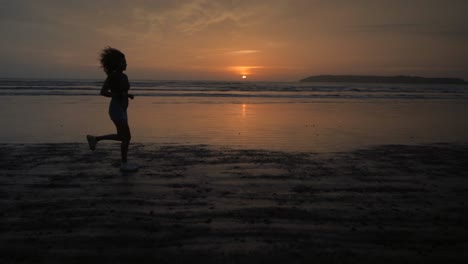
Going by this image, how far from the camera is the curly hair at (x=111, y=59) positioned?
7.31 meters

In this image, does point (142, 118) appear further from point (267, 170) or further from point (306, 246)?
point (306, 246)

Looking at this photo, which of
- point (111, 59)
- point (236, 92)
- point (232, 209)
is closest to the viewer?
point (232, 209)

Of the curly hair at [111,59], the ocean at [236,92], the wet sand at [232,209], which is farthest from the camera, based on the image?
the ocean at [236,92]

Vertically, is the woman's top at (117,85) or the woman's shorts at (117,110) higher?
the woman's top at (117,85)

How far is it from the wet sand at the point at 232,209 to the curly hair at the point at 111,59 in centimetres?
A: 174

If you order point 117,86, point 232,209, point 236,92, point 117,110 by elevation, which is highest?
point 117,86

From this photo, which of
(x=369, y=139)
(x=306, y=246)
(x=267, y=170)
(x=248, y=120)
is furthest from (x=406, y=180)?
(x=248, y=120)

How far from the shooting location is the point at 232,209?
486cm

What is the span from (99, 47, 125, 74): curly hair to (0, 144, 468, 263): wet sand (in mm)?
1739

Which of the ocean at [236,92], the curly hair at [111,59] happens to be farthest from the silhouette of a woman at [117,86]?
the ocean at [236,92]

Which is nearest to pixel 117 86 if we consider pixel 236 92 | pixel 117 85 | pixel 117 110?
pixel 117 85

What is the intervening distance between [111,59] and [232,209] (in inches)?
154

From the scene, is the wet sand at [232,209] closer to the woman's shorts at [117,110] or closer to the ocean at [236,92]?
the woman's shorts at [117,110]

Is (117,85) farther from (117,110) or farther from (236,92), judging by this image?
(236,92)
